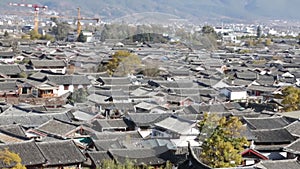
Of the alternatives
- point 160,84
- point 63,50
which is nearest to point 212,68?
point 160,84

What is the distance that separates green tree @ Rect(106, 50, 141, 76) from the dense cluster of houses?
917mm

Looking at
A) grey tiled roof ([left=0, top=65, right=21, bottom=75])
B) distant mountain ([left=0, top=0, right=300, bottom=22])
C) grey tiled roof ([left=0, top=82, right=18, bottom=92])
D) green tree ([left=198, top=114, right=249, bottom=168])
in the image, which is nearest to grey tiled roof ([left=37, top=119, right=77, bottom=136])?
green tree ([left=198, top=114, right=249, bottom=168])

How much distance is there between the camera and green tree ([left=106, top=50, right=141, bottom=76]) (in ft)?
76.1

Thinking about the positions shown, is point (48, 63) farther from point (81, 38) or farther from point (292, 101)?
point (81, 38)

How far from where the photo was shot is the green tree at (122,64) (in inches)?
914

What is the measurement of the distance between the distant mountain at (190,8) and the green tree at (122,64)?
2287 centimetres

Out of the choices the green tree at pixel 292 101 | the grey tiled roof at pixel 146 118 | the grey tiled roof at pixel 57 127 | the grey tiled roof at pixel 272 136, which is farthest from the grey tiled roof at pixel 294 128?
the grey tiled roof at pixel 57 127

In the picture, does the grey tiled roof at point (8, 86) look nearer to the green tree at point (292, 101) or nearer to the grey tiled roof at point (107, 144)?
the grey tiled roof at point (107, 144)

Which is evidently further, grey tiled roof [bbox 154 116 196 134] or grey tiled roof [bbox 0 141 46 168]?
grey tiled roof [bbox 154 116 196 134]

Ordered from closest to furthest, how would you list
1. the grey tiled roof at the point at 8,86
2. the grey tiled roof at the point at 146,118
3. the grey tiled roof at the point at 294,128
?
the grey tiled roof at the point at 294,128 < the grey tiled roof at the point at 146,118 < the grey tiled roof at the point at 8,86

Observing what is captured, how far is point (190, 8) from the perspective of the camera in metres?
67.6

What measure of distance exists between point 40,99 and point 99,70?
680cm

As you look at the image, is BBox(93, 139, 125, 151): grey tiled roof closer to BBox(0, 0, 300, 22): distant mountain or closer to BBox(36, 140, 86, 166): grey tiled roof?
BBox(36, 140, 86, 166): grey tiled roof

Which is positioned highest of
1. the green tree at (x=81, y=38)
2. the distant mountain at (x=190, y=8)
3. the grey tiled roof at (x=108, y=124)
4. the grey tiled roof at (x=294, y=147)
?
the distant mountain at (x=190, y=8)
